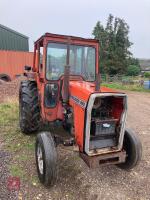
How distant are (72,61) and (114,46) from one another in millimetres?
25886

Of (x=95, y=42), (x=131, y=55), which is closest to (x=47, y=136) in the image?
(x=95, y=42)

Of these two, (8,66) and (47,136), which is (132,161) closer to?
(47,136)

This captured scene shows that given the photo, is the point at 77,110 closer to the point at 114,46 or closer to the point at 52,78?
the point at 52,78

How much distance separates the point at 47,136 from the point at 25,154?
113 cm

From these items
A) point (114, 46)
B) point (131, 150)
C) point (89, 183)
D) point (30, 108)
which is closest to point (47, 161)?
point (89, 183)

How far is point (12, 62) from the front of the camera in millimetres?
16891

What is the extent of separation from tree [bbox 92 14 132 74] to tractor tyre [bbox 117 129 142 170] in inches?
993

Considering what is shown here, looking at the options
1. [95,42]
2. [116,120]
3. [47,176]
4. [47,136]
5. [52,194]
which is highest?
[95,42]

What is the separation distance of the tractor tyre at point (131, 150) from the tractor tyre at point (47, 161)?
126 cm

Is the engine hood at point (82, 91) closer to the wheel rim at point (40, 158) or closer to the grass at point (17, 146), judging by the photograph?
the wheel rim at point (40, 158)

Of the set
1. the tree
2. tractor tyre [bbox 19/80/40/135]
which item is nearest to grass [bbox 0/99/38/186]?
tractor tyre [bbox 19/80/40/135]

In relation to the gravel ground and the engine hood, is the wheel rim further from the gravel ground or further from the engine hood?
the engine hood

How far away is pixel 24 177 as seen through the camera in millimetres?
3789

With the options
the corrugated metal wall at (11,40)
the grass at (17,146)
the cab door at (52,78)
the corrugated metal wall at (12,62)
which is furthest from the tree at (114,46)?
the cab door at (52,78)
